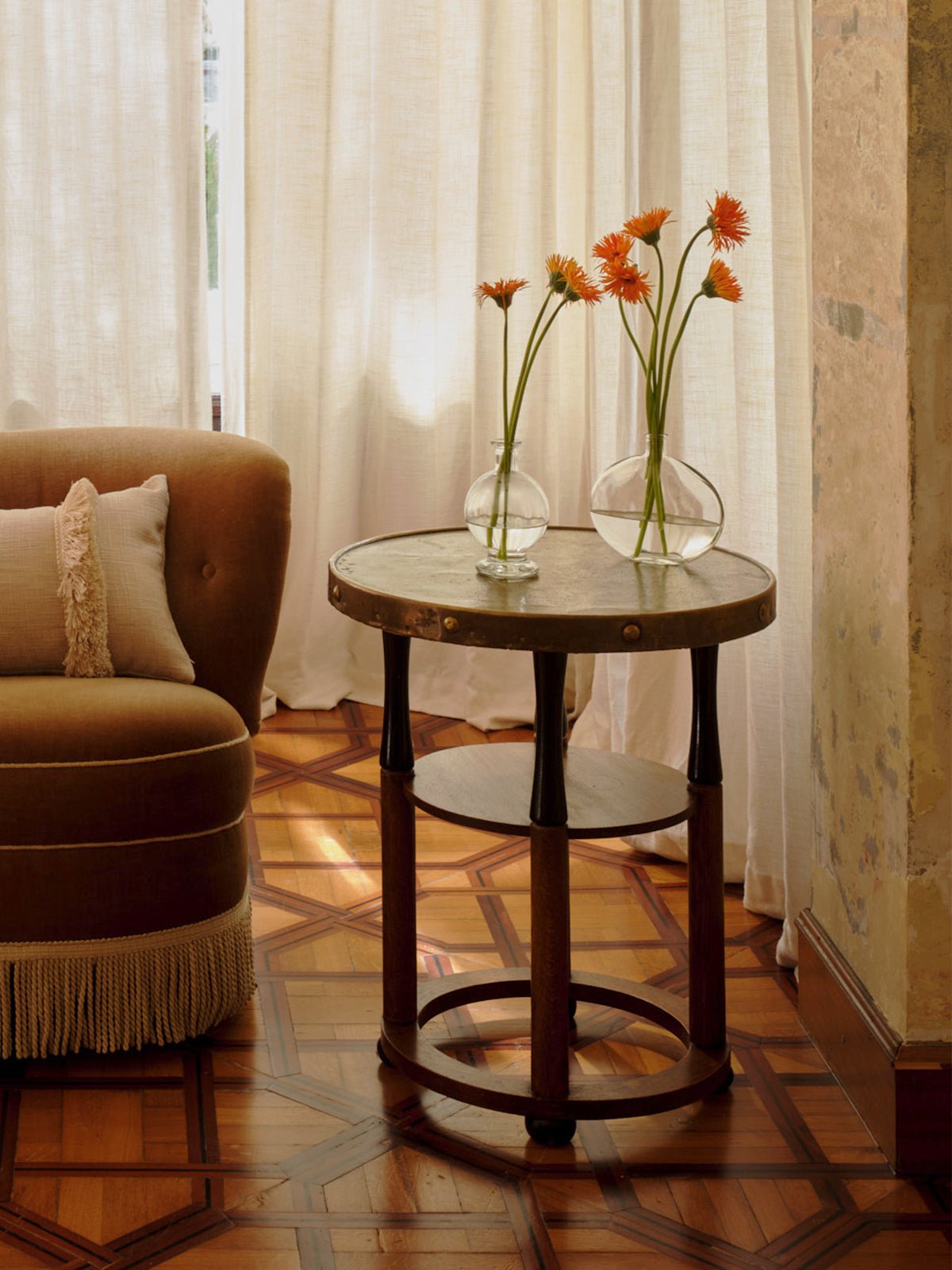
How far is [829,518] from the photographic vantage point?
2.09 metres

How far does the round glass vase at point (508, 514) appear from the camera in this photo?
1.96 m

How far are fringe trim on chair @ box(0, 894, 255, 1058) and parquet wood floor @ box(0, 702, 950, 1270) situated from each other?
40mm

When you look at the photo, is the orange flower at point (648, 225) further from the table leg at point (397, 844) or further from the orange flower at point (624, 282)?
the table leg at point (397, 844)

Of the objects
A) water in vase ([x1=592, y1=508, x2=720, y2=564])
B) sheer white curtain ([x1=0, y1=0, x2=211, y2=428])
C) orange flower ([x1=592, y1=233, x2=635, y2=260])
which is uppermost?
sheer white curtain ([x1=0, y1=0, x2=211, y2=428])

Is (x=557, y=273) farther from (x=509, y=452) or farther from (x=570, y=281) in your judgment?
(x=509, y=452)

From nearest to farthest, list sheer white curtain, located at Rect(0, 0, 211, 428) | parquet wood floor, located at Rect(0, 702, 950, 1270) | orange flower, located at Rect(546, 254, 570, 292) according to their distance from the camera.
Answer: parquet wood floor, located at Rect(0, 702, 950, 1270)
orange flower, located at Rect(546, 254, 570, 292)
sheer white curtain, located at Rect(0, 0, 211, 428)

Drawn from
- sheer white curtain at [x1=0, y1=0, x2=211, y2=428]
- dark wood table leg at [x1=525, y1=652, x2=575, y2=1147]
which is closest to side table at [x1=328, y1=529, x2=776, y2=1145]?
dark wood table leg at [x1=525, y1=652, x2=575, y2=1147]

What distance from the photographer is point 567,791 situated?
6.65ft

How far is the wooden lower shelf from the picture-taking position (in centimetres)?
191

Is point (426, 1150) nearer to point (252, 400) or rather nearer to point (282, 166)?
point (252, 400)

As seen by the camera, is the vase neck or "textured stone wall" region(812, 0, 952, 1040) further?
the vase neck

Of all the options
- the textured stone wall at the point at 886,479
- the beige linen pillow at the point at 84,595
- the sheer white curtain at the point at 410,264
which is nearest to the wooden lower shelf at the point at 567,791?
the textured stone wall at the point at 886,479

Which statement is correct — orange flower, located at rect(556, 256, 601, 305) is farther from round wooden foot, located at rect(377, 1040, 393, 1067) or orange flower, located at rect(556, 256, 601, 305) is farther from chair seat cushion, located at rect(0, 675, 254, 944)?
round wooden foot, located at rect(377, 1040, 393, 1067)

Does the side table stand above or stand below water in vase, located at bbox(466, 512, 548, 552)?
below
